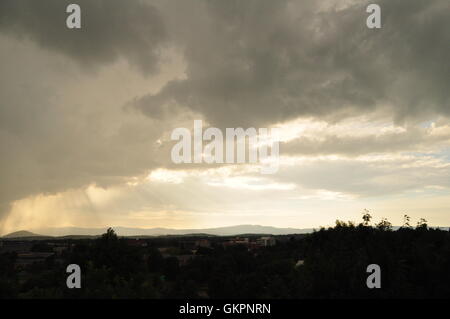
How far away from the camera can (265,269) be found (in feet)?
203

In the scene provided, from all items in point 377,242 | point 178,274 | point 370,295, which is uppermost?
point 377,242

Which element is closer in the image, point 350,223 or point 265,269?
point 350,223

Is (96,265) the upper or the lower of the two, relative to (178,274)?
upper

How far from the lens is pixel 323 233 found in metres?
57.1

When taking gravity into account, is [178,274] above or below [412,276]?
below
